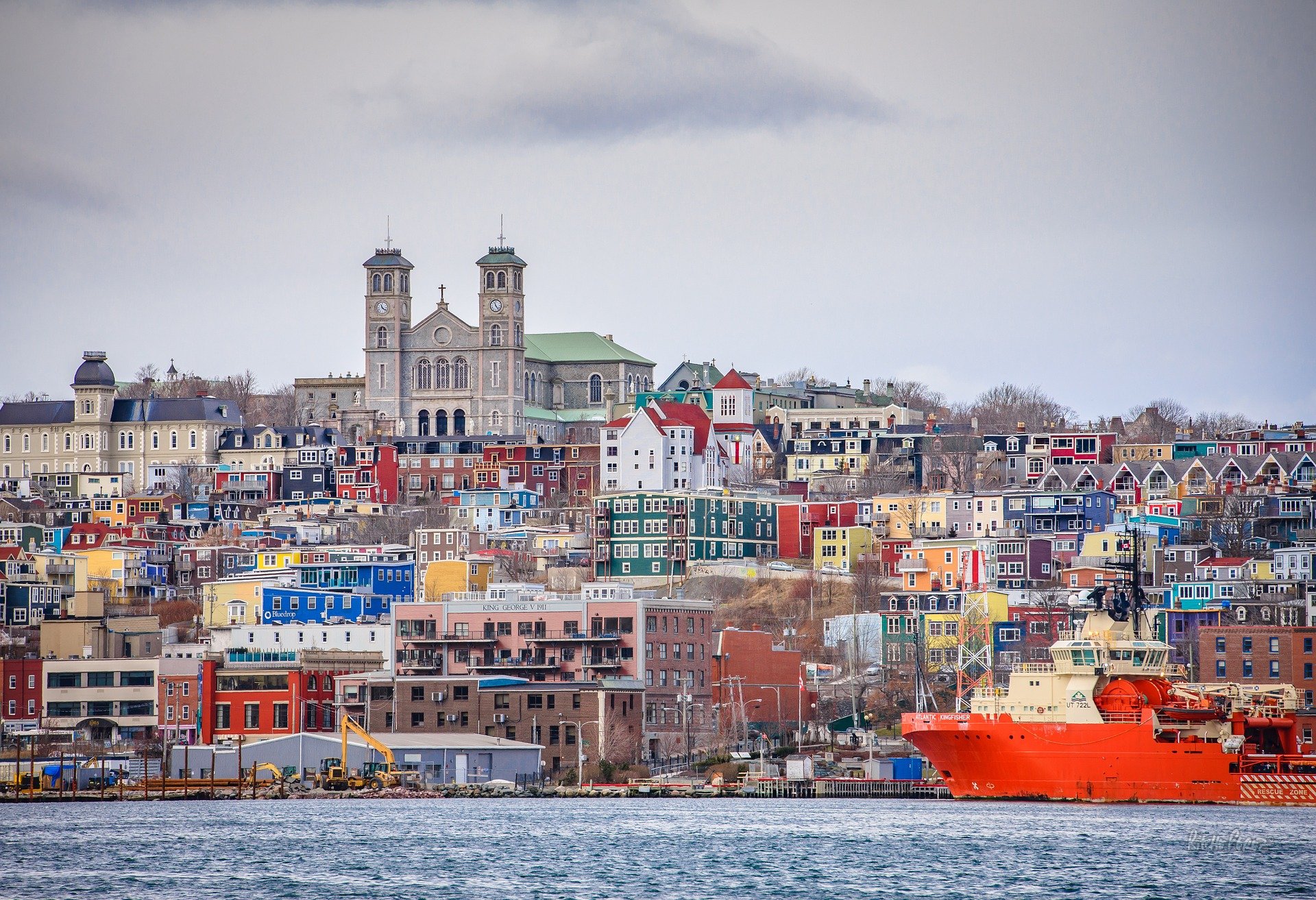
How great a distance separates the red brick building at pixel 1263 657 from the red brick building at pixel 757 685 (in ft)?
54.3

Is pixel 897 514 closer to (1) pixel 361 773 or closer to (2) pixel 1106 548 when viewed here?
(2) pixel 1106 548

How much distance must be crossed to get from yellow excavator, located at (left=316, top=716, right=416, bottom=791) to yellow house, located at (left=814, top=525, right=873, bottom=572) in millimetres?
49104

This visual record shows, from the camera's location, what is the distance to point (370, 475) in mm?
173875

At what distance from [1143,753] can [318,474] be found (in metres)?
100

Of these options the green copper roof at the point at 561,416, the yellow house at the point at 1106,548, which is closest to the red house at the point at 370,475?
the green copper roof at the point at 561,416

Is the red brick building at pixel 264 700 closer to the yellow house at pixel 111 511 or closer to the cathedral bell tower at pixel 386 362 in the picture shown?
the yellow house at pixel 111 511

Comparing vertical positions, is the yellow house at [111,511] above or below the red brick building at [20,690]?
above

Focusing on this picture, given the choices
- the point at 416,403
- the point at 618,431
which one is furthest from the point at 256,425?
the point at 618,431

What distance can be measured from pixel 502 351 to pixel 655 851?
404 ft

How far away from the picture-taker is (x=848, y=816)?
276 feet

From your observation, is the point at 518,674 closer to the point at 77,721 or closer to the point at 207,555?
the point at 77,721

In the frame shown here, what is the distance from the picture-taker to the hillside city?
10438 cm

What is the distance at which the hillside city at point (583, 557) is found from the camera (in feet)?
342

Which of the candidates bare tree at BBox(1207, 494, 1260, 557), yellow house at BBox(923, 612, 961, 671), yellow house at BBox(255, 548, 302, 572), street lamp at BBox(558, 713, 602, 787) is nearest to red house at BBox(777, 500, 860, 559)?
bare tree at BBox(1207, 494, 1260, 557)
